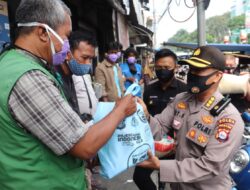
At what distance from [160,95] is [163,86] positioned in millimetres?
105

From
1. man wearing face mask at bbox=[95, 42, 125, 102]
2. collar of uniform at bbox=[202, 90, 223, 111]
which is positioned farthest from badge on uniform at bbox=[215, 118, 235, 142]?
man wearing face mask at bbox=[95, 42, 125, 102]

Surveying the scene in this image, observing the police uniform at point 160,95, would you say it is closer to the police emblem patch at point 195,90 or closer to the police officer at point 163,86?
the police officer at point 163,86

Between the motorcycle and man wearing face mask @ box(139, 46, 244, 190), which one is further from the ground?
man wearing face mask @ box(139, 46, 244, 190)

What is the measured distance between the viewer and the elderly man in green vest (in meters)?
1.48

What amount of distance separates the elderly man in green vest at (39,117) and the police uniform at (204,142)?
598mm

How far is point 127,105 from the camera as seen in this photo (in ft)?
5.71

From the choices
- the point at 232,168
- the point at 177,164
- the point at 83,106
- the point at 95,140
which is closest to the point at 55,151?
the point at 95,140

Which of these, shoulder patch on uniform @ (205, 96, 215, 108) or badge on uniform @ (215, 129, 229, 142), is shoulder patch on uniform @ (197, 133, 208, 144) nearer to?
badge on uniform @ (215, 129, 229, 142)

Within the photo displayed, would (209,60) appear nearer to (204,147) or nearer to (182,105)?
(182,105)

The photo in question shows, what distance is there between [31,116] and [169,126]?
1.38m

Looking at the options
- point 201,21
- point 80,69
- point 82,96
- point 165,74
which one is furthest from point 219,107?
point 201,21

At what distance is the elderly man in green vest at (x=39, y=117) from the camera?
148 centimetres

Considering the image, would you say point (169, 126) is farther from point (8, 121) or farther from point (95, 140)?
point (8, 121)

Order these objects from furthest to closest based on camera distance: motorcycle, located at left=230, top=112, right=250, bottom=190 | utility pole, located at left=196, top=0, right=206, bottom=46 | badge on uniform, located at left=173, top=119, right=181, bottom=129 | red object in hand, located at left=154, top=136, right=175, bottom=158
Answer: utility pole, located at left=196, top=0, right=206, bottom=46
motorcycle, located at left=230, top=112, right=250, bottom=190
red object in hand, located at left=154, top=136, right=175, bottom=158
badge on uniform, located at left=173, top=119, right=181, bottom=129
